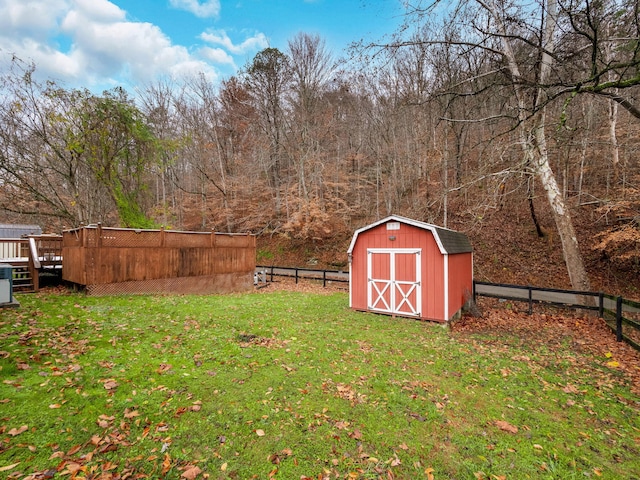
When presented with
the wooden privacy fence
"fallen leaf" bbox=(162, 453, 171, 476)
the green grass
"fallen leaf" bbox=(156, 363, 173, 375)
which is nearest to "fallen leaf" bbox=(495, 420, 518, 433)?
the green grass

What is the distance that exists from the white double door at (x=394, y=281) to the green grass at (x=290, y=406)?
2109mm

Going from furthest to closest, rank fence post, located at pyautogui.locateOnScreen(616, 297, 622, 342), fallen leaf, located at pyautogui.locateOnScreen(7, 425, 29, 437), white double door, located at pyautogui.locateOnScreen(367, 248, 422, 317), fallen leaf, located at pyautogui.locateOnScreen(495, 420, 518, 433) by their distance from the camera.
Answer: white double door, located at pyautogui.locateOnScreen(367, 248, 422, 317) → fence post, located at pyautogui.locateOnScreen(616, 297, 622, 342) → fallen leaf, located at pyautogui.locateOnScreen(495, 420, 518, 433) → fallen leaf, located at pyautogui.locateOnScreen(7, 425, 29, 437)

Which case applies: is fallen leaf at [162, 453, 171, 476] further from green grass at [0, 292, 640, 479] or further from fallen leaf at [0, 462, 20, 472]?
fallen leaf at [0, 462, 20, 472]

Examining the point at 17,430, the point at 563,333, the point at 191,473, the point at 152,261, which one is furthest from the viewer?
the point at 152,261

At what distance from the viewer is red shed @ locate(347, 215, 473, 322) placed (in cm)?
768

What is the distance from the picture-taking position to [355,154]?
2180cm

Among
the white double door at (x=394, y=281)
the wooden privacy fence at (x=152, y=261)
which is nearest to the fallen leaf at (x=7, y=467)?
the wooden privacy fence at (x=152, y=261)

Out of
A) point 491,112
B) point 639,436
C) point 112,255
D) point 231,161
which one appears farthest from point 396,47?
point 231,161

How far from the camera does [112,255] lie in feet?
27.3

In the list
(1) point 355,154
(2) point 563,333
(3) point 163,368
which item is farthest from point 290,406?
(1) point 355,154

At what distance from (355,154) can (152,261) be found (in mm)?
16717

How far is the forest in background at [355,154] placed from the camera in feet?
27.5

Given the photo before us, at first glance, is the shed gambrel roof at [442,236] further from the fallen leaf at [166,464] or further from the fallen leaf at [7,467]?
the fallen leaf at [7,467]

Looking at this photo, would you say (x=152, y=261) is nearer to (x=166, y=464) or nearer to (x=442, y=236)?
(x=166, y=464)
